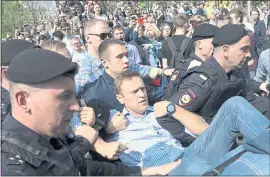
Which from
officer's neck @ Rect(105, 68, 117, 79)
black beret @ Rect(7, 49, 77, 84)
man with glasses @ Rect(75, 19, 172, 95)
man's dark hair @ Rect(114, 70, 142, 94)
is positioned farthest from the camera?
man with glasses @ Rect(75, 19, 172, 95)

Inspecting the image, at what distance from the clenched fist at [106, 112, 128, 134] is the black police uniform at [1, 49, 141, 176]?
1.10 meters

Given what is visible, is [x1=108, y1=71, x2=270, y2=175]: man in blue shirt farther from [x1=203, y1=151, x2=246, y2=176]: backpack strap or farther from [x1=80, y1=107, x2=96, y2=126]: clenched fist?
[x1=80, y1=107, x2=96, y2=126]: clenched fist

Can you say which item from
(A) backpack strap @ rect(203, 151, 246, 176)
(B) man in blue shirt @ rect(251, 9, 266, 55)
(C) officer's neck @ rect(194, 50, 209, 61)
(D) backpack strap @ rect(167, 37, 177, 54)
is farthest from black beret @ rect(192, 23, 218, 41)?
(B) man in blue shirt @ rect(251, 9, 266, 55)

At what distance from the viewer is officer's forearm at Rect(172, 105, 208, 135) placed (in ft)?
10.9

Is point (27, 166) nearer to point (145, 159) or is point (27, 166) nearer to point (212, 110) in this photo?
point (145, 159)

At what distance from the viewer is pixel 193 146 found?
10.3 ft

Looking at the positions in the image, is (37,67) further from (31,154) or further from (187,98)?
(187,98)

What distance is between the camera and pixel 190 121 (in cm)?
333

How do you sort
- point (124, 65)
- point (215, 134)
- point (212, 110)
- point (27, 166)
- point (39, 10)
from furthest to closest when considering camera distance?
point (39, 10)
point (124, 65)
point (212, 110)
point (215, 134)
point (27, 166)

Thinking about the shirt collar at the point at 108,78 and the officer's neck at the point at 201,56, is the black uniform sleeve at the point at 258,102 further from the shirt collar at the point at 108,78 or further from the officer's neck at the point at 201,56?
the shirt collar at the point at 108,78

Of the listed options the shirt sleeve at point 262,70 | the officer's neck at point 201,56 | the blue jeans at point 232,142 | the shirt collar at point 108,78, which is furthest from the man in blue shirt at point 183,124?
the shirt sleeve at point 262,70

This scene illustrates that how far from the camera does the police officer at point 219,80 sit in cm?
346

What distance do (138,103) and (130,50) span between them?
267 cm

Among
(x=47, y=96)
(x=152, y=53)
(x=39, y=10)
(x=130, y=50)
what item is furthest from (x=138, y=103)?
(x=39, y=10)
